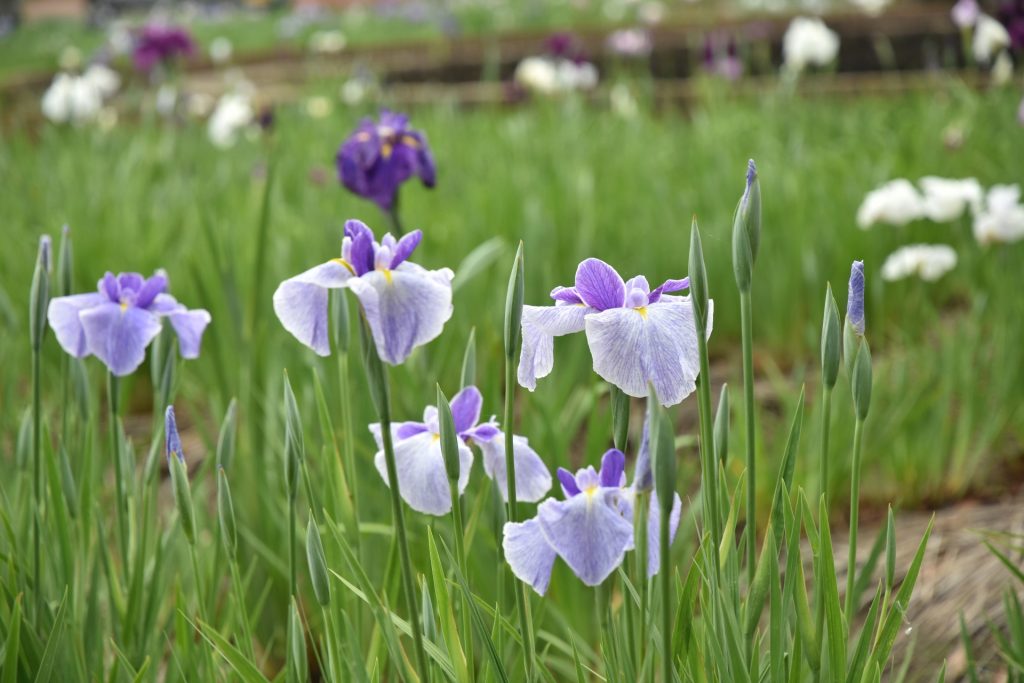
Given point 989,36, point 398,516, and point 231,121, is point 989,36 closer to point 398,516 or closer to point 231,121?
point 231,121

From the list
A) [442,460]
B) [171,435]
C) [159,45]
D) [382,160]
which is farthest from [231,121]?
[442,460]

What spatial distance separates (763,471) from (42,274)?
122 centimetres

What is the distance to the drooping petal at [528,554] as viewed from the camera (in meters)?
0.75

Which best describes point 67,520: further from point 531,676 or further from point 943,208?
point 943,208

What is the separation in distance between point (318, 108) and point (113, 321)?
14.1 ft

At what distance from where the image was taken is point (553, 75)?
17.5ft

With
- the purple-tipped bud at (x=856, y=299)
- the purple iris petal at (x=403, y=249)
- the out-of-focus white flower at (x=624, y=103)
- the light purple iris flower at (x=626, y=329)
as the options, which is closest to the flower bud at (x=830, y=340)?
the purple-tipped bud at (x=856, y=299)

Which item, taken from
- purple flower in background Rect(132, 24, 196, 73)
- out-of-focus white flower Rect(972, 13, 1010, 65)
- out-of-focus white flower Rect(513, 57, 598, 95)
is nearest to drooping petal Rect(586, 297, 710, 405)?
out-of-focus white flower Rect(972, 13, 1010, 65)

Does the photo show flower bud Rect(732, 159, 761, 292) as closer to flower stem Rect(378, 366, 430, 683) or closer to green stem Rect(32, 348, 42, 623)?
flower stem Rect(378, 366, 430, 683)

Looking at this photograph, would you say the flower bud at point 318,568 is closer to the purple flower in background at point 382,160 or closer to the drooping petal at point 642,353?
the drooping petal at point 642,353

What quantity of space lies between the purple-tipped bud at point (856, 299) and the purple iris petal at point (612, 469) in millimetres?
228

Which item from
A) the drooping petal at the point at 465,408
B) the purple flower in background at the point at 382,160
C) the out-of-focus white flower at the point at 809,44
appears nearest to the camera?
the drooping petal at the point at 465,408

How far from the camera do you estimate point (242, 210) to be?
3053 mm

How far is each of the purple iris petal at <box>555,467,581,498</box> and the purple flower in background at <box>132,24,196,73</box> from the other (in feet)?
14.1
